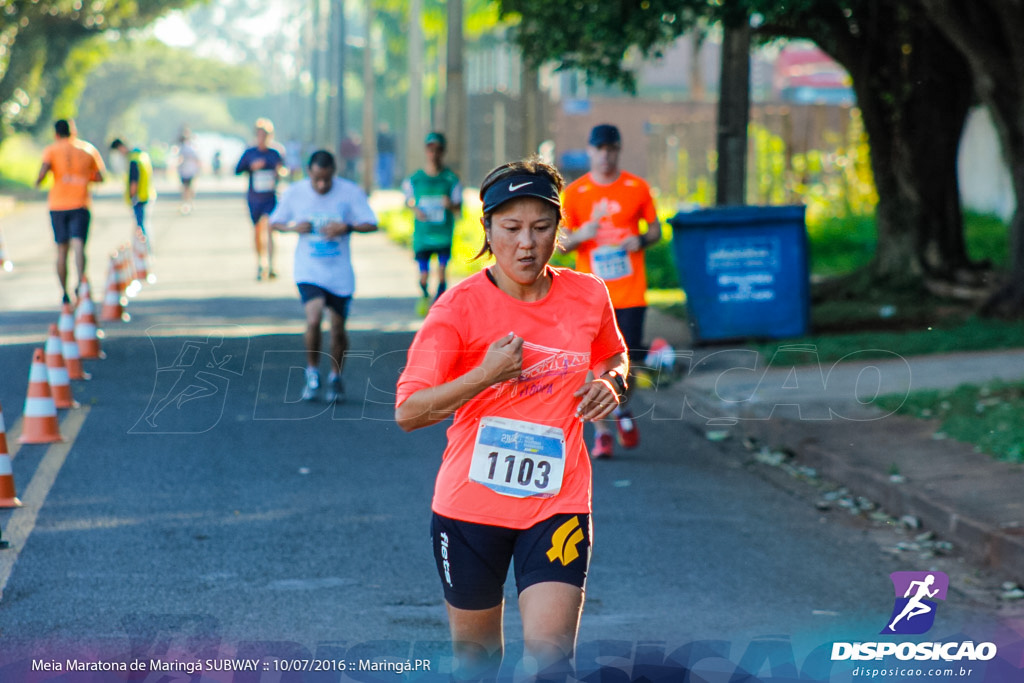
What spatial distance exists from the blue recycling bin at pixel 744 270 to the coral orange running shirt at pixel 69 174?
6753mm

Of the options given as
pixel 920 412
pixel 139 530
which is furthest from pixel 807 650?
pixel 920 412

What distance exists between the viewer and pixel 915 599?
→ 6.59 metres

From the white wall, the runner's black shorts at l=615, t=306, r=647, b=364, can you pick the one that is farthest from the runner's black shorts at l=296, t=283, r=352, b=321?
the white wall

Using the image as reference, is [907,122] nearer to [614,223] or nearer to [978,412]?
[978,412]

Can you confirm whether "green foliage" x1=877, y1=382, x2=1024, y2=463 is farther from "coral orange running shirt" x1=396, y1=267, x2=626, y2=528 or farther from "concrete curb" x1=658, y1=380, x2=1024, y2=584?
"coral orange running shirt" x1=396, y1=267, x2=626, y2=528

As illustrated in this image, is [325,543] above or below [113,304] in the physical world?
below

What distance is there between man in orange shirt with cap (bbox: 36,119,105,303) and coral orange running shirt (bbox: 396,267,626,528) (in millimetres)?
12771

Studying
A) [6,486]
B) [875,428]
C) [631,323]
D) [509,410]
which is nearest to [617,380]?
[509,410]

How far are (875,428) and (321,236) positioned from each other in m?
4.32

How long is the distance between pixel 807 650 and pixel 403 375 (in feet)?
8.46

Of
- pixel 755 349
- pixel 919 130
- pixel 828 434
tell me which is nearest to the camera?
pixel 828 434

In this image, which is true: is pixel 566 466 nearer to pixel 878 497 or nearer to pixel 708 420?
pixel 878 497

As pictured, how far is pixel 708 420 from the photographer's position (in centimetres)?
1108

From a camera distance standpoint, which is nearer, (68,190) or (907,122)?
(68,190)
